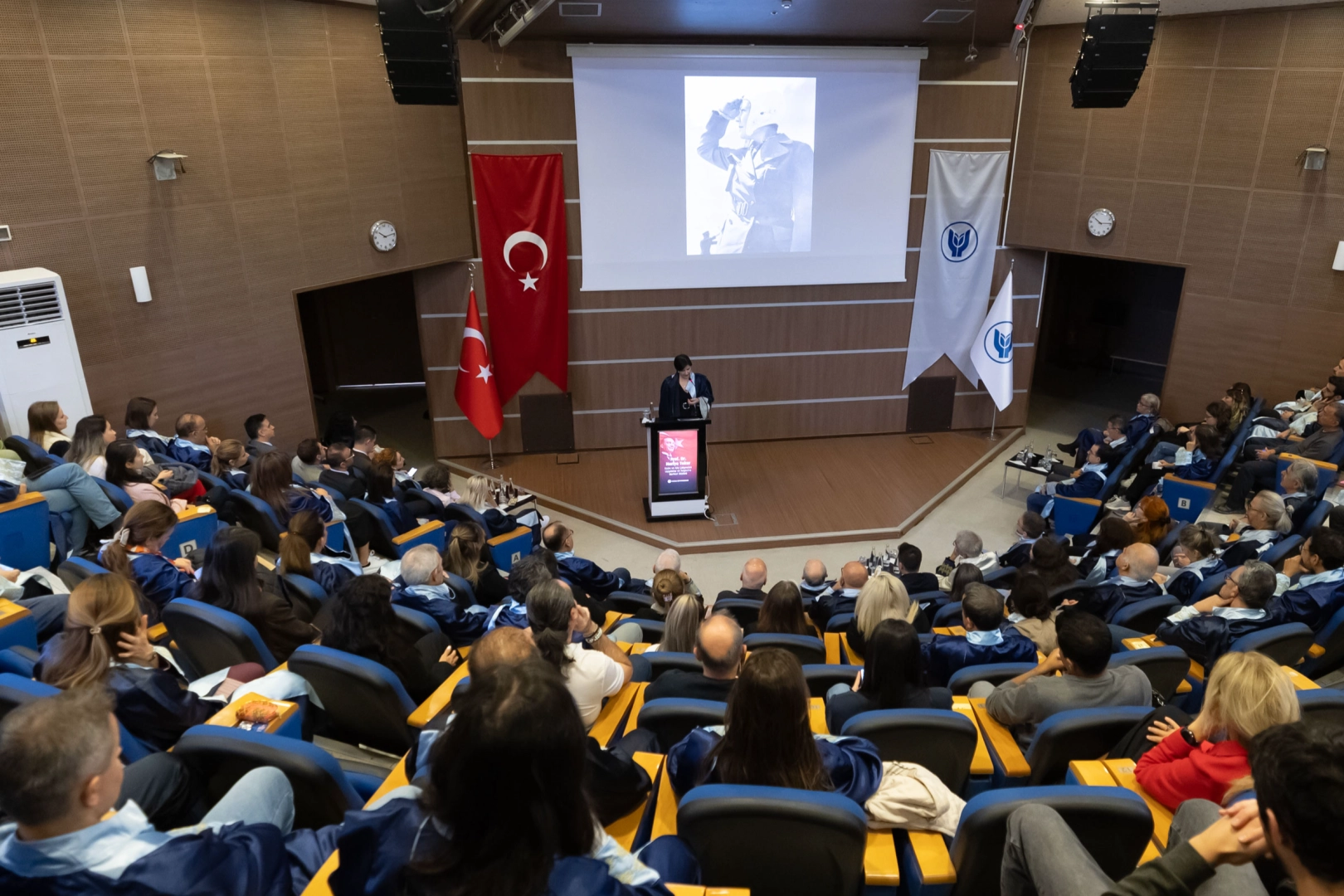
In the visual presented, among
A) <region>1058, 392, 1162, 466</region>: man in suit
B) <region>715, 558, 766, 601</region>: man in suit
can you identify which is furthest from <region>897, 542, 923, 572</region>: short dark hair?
<region>1058, 392, 1162, 466</region>: man in suit

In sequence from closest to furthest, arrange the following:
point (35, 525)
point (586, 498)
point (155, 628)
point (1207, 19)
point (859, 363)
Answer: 1. point (155, 628)
2. point (35, 525)
3. point (1207, 19)
4. point (586, 498)
5. point (859, 363)

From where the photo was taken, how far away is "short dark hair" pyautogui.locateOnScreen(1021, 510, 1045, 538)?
620 cm

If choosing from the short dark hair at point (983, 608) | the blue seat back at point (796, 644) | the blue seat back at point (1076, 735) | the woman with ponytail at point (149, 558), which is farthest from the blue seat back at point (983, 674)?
the woman with ponytail at point (149, 558)

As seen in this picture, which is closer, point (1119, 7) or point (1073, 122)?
point (1119, 7)

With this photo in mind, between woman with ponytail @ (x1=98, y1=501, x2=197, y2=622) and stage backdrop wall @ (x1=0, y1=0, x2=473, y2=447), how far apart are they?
132 inches

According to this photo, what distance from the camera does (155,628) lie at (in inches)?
152

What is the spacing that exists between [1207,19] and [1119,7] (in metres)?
2.55

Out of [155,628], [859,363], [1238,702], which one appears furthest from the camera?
[859,363]

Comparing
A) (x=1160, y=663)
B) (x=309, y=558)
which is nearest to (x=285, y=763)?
(x=309, y=558)

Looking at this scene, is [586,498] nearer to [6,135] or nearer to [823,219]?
[823,219]

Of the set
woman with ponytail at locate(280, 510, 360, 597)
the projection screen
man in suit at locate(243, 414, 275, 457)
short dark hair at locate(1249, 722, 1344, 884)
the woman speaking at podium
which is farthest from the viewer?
the projection screen

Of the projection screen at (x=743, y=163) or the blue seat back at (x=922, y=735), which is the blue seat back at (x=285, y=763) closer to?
the blue seat back at (x=922, y=735)

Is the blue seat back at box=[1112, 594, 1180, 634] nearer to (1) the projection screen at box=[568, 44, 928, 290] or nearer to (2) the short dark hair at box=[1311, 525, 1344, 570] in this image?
(2) the short dark hair at box=[1311, 525, 1344, 570]

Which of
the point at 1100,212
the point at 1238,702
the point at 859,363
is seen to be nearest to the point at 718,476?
the point at 859,363
